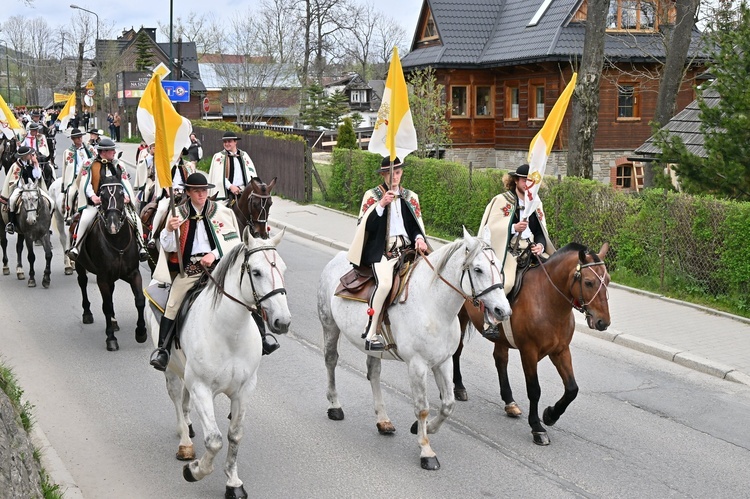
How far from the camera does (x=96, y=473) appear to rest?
768cm

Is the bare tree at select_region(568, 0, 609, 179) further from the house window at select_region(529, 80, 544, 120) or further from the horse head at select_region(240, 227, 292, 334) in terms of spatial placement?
the house window at select_region(529, 80, 544, 120)

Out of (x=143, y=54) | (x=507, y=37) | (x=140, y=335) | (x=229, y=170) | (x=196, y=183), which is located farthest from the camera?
(x=143, y=54)

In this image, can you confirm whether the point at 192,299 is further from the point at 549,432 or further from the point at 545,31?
the point at 545,31

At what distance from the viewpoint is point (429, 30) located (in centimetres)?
3997

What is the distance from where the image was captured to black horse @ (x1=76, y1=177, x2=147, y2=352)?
1203 cm

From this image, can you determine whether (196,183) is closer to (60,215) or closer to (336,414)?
(336,414)

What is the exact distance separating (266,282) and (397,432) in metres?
Result: 2.77

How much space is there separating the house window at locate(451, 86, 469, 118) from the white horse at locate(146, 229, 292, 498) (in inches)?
1254

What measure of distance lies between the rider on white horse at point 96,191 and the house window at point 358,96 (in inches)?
2603

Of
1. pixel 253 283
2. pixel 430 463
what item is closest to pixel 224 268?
Answer: pixel 253 283

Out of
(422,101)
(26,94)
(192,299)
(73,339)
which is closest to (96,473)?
(192,299)

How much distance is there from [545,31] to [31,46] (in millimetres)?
94311

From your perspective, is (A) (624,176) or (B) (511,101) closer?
(A) (624,176)

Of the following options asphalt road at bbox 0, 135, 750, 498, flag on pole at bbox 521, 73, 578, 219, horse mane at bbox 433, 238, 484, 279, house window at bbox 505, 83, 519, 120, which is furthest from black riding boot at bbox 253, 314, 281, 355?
house window at bbox 505, 83, 519, 120
